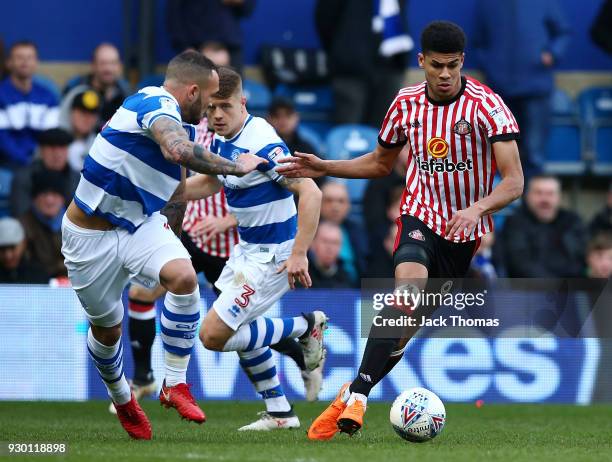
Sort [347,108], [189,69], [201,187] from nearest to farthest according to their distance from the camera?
[189,69] → [201,187] → [347,108]

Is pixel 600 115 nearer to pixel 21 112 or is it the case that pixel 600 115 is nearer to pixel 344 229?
pixel 344 229

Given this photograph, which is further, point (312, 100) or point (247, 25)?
point (247, 25)

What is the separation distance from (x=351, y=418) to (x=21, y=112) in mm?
6907

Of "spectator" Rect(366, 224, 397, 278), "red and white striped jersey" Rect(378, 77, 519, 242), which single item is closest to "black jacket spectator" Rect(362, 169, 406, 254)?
"spectator" Rect(366, 224, 397, 278)

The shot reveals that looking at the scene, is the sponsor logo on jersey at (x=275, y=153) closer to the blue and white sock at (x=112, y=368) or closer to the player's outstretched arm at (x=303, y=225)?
the player's outstretched arm at (x=303, y=225)

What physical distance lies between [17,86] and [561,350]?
604 centimetres

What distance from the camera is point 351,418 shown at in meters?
7.37

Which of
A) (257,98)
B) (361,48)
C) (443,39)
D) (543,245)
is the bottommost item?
(543,245)

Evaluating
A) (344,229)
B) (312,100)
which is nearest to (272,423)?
(344,229)

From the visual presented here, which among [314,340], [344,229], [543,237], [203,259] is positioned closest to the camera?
[314,340]

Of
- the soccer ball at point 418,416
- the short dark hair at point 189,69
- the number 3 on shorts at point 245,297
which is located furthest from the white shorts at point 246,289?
the short dark hair at point 189,69

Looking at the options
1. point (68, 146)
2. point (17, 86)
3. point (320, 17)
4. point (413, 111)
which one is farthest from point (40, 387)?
point (320, 17)

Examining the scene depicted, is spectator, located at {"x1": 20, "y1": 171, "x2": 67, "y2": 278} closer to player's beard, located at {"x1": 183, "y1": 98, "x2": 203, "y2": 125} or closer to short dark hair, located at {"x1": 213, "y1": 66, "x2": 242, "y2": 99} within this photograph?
short dark hair, located at {"x1": 213, "y1": 66, "x2": 242, "y2": 99}

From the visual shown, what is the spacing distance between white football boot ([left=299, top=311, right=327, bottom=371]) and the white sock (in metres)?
1.42
